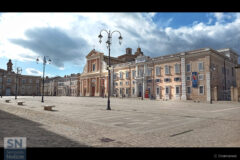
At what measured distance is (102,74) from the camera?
188ft

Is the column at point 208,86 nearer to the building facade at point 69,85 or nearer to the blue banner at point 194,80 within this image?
the blue banner at point 194,80

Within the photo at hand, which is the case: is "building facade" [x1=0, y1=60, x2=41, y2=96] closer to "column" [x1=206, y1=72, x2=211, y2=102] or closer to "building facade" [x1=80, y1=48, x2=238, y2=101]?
"building facade" [x1=80, y1=48, x2=238, y2=101]

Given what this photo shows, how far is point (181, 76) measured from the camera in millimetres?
35312

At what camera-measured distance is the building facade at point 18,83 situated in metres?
74.4

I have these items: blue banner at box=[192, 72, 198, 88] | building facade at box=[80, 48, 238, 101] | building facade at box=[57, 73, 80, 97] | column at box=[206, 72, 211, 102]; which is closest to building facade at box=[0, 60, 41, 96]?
building facade at box=[57, 73, 80, 97]

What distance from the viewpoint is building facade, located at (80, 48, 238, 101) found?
105 feet

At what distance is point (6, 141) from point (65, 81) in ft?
263

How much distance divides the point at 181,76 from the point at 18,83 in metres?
80.1

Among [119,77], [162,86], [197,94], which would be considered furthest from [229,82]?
[119,77]

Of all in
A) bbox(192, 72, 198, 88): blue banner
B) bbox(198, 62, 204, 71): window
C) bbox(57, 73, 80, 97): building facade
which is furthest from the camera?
bbox(57, 73, 80, 97): building facade

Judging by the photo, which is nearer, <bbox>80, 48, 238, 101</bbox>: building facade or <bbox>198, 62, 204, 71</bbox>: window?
<bbox>80, 48, 238, 101</bbox>: building facade

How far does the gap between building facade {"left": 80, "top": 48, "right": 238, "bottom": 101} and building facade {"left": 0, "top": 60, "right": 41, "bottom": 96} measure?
51.7m

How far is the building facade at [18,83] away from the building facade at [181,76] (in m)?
51.7
